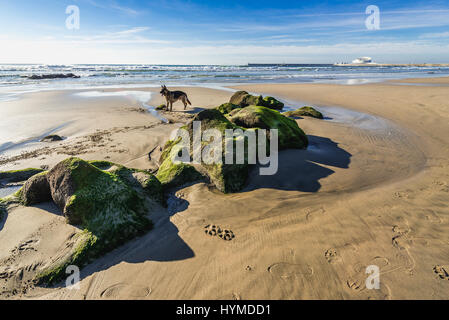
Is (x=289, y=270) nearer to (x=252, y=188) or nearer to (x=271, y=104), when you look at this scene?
(x=252, y=188)

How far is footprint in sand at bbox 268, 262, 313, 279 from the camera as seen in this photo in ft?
9.03

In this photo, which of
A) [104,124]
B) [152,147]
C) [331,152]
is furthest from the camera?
[104,124]

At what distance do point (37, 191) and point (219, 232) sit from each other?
10.9 feet

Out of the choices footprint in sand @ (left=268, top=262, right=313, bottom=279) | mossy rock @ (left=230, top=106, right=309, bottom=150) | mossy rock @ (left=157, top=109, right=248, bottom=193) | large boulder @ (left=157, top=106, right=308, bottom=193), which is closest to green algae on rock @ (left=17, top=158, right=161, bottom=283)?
mossy rock @ (left=157, top=109, right=248, bottom=193)

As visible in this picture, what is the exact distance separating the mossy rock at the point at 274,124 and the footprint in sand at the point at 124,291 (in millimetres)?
4341

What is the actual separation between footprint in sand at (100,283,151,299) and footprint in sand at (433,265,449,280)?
328 cm

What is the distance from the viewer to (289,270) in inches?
111

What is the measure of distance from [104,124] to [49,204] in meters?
7.23

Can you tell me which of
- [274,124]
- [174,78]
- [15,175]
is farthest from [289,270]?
[174,78]

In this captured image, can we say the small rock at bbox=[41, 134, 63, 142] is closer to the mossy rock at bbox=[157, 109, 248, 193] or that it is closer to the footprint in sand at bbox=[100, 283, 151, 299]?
the mossy rock at bbox=[157, 109, 248, 193]
